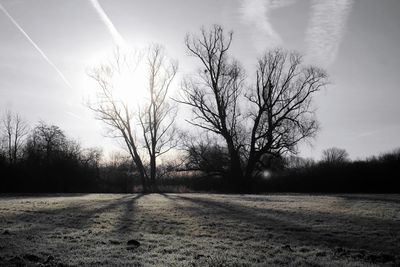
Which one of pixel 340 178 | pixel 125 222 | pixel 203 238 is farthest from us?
pixel 340 178

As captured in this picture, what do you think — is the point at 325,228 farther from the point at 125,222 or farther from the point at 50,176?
the point at 50,176

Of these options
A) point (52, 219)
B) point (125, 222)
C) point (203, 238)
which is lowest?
point (203, 238)

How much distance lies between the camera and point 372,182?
46562mm

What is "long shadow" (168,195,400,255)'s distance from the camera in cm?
1070

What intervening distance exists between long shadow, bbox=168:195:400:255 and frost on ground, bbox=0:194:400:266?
0.02 metres

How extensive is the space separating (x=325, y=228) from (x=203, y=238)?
427cm

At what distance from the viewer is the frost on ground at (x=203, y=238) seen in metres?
8.49

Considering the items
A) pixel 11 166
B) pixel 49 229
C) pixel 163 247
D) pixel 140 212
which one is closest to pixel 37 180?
pixel 11 166

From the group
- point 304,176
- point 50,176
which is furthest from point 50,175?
A: point 304,176

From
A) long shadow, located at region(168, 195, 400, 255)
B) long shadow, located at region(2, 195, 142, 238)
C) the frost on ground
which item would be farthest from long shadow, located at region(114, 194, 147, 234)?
long shadow, located at region(168, 195, 400, 255)

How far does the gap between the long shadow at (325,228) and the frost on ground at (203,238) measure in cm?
2

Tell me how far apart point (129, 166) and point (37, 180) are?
43.0m

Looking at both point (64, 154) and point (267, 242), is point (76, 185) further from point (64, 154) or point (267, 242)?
point (267, 242)

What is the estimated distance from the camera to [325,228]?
13141 millimetres
